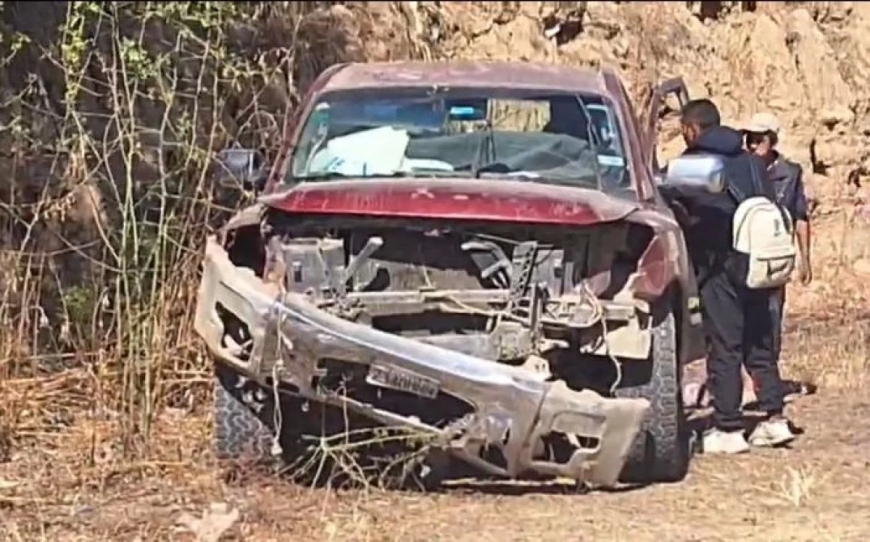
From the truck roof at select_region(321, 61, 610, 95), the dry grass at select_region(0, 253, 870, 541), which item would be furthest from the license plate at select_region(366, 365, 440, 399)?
the truck roof at select_region(321, 61, 610, 95)

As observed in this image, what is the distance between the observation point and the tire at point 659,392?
7.49 metres

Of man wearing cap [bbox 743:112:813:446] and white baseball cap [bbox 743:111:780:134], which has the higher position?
white baseball cap [bbox 743:111:780:134]

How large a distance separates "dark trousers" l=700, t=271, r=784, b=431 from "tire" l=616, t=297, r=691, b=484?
84 cm

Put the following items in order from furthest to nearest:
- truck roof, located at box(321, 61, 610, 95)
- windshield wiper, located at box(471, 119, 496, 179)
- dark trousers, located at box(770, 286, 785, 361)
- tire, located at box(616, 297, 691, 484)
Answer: dark trousers, located at box(770, 286, 785, 361), truck roof, located at box(321, 61, 610, 95), windshield wiper, located at box(471, 119, 496, 179), tire, located at box(616, 297, 691, 484)

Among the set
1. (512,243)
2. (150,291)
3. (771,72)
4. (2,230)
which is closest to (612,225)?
(512,243)

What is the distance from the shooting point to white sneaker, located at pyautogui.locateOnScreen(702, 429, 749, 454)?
27.4 feet

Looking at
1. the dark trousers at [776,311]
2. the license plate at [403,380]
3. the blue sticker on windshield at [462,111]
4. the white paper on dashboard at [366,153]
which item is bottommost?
the dark trousers at [776,311]

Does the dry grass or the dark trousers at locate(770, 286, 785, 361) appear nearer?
the dry grass

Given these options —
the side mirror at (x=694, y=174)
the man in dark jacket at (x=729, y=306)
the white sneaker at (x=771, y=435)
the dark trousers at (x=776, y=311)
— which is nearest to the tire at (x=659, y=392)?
the side mirror at (x=694, y=174)

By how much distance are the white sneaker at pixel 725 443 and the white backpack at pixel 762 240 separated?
0.70 metres

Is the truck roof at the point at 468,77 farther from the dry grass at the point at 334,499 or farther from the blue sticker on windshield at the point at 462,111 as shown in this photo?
the dry grass at the point at 334,499

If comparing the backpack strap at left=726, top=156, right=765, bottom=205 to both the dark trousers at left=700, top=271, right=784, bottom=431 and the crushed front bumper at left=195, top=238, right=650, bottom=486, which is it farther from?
the crushed front bumper at left=195, top=238, right=650, bottom=486

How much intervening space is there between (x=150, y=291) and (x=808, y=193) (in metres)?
6.67

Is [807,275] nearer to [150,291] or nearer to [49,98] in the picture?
[150,291]
